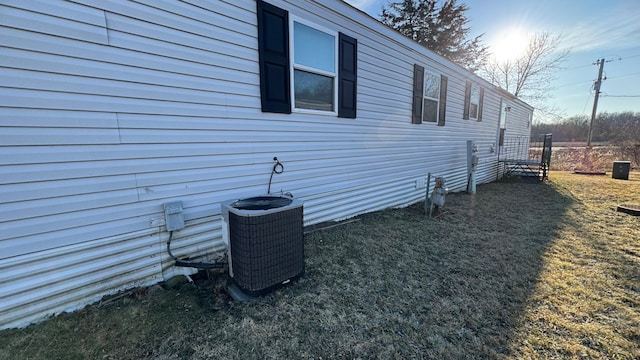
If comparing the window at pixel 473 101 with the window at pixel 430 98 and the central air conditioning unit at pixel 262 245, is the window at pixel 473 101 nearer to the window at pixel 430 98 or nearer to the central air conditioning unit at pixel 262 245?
the window at pixel 430 98

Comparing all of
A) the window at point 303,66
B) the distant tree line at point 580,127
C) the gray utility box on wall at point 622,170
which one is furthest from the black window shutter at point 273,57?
the distant tree line at point 580,127

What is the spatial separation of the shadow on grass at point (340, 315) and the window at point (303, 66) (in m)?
1.86

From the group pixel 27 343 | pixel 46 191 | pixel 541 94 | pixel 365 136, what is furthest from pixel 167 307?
pixel 541 94

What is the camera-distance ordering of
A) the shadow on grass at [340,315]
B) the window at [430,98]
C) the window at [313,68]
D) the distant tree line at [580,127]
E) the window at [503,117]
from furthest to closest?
the distant tree line at [580,127]
the window at [503,117]
the window at [430,98]
the window at [313,68]
the shadow on grass at [340,315]

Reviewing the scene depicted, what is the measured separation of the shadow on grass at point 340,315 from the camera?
1.68 meters

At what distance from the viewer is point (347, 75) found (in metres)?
3.85

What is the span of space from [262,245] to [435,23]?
16.4 metres

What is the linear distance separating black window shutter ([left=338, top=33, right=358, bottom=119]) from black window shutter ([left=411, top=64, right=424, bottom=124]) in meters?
1.90

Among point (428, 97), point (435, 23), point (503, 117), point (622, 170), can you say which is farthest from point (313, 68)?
point (435, 23)

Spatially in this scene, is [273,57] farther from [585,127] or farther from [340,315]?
[585,127]

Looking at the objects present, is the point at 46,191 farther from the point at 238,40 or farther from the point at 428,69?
the point at 428,69

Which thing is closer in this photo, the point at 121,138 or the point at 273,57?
the point at 121,138

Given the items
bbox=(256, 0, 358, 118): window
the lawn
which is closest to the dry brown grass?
the lawn

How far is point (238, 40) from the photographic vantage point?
2.68 m
